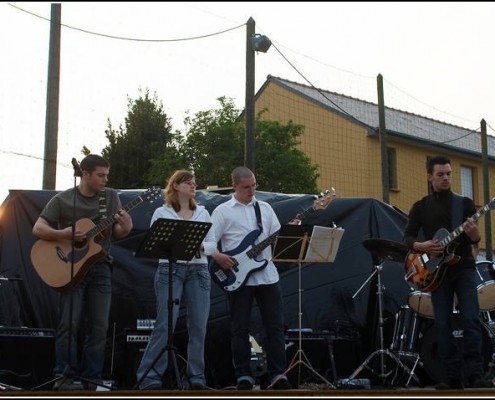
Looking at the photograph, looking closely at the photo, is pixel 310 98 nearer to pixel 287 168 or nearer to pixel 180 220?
pixel 287 168

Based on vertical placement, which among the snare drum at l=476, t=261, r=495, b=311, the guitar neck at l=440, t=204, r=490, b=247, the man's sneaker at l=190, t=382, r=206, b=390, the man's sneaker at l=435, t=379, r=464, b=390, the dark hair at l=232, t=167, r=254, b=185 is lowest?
the man's sneaker at l=190, t=382, r=206, b=390

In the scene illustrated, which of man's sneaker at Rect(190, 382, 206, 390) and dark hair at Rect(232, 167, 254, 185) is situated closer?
man's sneaker at Rect(190, 382, 206, 390)

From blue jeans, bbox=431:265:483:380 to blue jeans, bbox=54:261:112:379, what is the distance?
3.13m

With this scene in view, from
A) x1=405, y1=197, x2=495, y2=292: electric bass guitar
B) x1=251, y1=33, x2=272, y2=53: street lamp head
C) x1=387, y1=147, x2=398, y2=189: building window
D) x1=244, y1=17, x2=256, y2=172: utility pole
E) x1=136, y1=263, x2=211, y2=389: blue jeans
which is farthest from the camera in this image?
Result: x1=387, y1=147, x2=398, y2=189: building window

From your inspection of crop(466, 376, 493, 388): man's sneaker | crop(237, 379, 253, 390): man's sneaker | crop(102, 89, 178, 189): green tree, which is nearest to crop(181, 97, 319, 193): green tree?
crop(102, 89, 178, 189): green tree

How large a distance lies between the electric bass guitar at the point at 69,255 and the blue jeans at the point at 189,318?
0.66 metres

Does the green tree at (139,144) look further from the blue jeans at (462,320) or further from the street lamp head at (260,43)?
the blue jeans at (462,320)

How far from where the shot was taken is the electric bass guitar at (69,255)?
7.57m

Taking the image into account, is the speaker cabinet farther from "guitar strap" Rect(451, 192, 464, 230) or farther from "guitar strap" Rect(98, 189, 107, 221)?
"guitar strap" Rect(451, 192, 464, 230)

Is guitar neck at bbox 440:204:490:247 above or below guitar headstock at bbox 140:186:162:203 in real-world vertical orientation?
below

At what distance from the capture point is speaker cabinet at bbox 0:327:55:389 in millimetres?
8336

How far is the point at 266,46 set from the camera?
45.5ft

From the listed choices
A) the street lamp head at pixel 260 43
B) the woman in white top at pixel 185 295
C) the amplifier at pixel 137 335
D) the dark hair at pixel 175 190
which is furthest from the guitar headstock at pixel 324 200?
the street lamp head at pixel 260 43

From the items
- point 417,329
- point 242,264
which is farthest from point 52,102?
point 417,329
